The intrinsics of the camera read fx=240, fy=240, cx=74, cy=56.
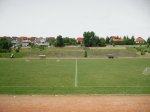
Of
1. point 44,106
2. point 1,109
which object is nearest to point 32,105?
point 44,106

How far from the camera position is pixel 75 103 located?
13.0 metres

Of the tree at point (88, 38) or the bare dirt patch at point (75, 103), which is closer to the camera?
the bare dirt patch at point (75, 103)

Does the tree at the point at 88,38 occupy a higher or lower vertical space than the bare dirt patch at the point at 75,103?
higher

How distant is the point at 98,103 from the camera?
42.4 feet

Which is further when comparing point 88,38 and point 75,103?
point 88,38

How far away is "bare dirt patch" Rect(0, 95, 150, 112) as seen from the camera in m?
11.8

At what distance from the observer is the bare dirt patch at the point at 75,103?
1184 centimetres

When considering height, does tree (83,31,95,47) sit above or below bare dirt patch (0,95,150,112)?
above

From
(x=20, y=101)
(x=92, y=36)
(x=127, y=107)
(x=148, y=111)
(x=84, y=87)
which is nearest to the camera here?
(x=148, y=111)

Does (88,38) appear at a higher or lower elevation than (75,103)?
higher

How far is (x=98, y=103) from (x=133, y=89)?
519 centimetres

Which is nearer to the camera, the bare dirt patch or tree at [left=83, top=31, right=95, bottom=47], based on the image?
the bare dirt patch

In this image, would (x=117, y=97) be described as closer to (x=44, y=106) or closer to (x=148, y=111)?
(x=148, y=111)

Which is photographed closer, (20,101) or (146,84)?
(20,101)
